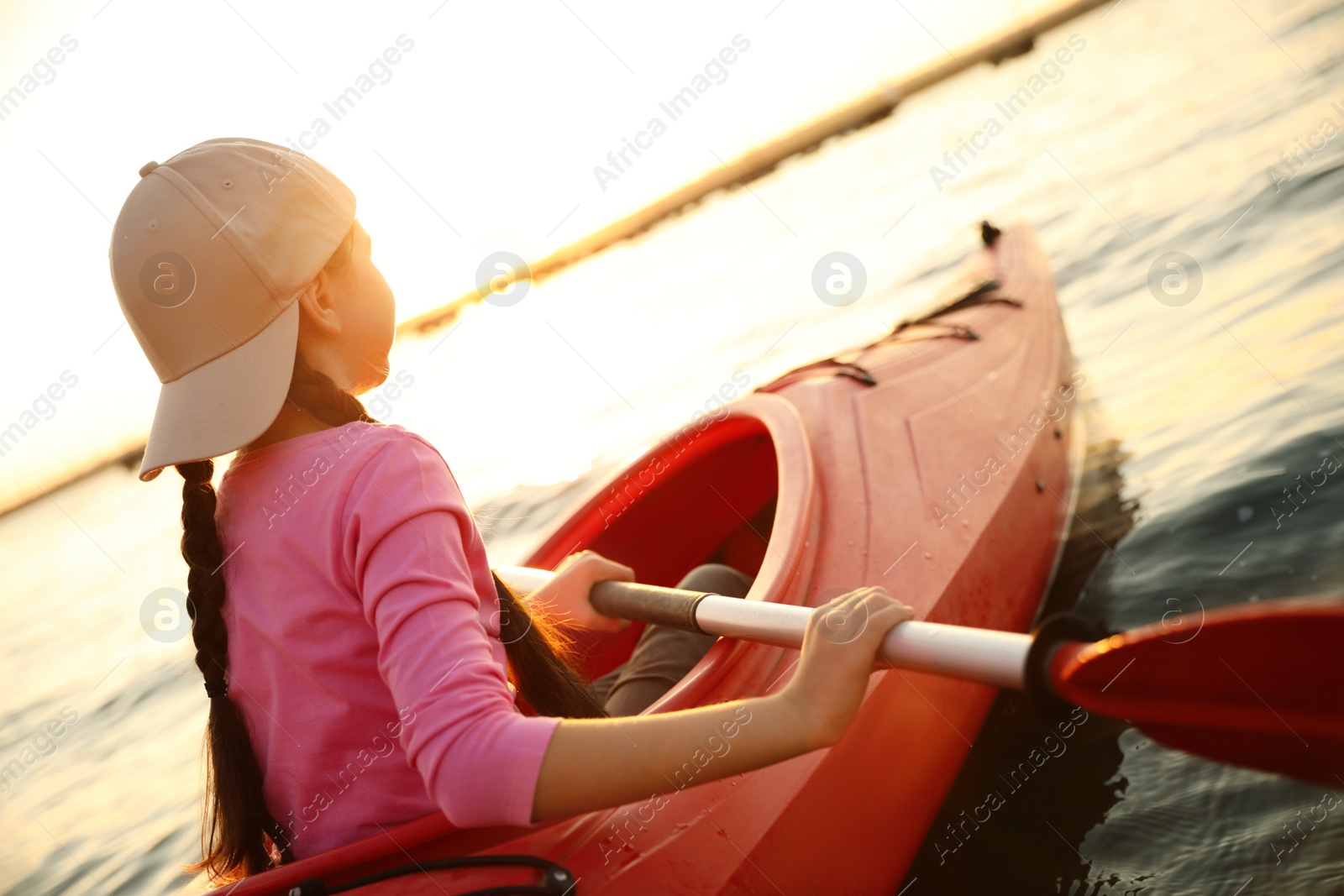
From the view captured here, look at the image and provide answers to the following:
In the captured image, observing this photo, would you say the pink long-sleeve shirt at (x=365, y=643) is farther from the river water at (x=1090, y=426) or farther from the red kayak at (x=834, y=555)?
the river water at (x=1090, y=426)

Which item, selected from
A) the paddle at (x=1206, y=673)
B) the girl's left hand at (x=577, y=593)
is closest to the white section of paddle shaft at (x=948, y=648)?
the paddle at (x=1206, y=673)

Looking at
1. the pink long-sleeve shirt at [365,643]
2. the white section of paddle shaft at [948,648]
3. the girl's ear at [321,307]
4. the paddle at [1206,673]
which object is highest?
the paddle at [1206,673]

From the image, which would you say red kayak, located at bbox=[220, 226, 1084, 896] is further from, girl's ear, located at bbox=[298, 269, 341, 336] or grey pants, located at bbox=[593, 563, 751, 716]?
girl's ear, located at bbox=[298, 269, 341, 336]

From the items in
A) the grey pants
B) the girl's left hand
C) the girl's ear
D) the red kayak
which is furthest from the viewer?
the grey pants

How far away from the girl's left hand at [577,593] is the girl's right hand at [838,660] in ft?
2.76

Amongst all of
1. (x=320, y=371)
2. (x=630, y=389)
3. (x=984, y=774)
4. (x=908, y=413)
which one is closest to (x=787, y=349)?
(x=630, y=389)

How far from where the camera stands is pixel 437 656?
97 centimetres

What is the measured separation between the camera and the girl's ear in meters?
1.21

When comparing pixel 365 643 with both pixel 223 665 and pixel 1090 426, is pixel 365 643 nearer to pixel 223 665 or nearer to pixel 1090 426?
pixel 223 665

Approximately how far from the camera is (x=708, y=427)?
2834 mm

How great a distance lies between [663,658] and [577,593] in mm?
305

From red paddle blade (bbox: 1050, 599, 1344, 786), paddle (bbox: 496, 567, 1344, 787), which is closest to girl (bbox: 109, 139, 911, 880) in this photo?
paddle (bbox: 496, 567, 1344, 787)

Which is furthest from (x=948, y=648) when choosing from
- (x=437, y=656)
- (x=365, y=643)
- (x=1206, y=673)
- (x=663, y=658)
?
(x=663, y=658)

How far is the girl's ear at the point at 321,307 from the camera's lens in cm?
121
